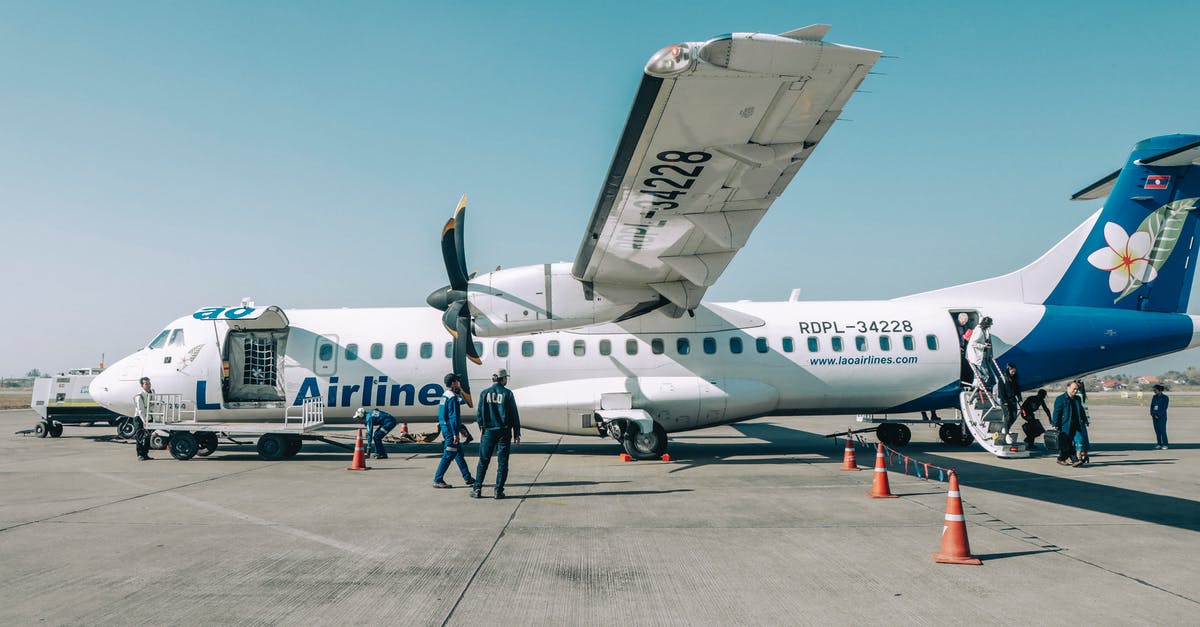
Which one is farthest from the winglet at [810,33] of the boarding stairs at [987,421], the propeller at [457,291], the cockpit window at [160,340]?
the cockpit window at [160,340]

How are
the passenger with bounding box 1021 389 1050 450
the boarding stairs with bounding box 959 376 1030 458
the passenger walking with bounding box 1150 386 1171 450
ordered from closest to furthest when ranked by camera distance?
1. the boarding stairs with bounding box 959 376 1030 458
2. the passenger with bounding box 1021 389 1050 450
3. the passenger walking with bounding box 1150 386 1171 450

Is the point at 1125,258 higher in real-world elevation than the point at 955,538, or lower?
higher

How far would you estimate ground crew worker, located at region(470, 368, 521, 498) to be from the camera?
9031 millimetres

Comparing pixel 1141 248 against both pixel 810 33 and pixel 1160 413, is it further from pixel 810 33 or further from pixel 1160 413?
pixel 810 33

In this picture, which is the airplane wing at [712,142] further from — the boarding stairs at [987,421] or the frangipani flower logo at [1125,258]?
the frangipani flower logo at [1125,258]

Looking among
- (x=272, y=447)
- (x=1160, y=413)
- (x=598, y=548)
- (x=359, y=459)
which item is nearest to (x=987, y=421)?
(x=1160, y=413)

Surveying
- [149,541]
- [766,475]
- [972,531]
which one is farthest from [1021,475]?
[149,541]

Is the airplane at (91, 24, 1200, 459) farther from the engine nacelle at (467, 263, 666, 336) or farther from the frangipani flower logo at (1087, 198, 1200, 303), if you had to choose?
the engine nacelle at (467, 263, 666, 336)

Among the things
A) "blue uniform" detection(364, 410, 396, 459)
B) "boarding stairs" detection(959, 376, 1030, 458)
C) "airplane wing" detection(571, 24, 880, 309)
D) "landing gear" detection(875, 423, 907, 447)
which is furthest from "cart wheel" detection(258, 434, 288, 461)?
"boarding stairs" detection(959, 376, 1030, 458)

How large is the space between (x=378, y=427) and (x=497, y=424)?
6096 mm

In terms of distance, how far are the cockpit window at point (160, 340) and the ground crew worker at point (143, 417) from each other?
1.04 m

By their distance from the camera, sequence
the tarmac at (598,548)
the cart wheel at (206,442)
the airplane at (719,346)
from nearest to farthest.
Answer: the tarmac at (598,548) → the airplane at (719,346) → the cart wheel at (206,442)

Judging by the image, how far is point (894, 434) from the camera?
16.4m

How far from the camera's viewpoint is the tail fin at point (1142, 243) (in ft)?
48.5
